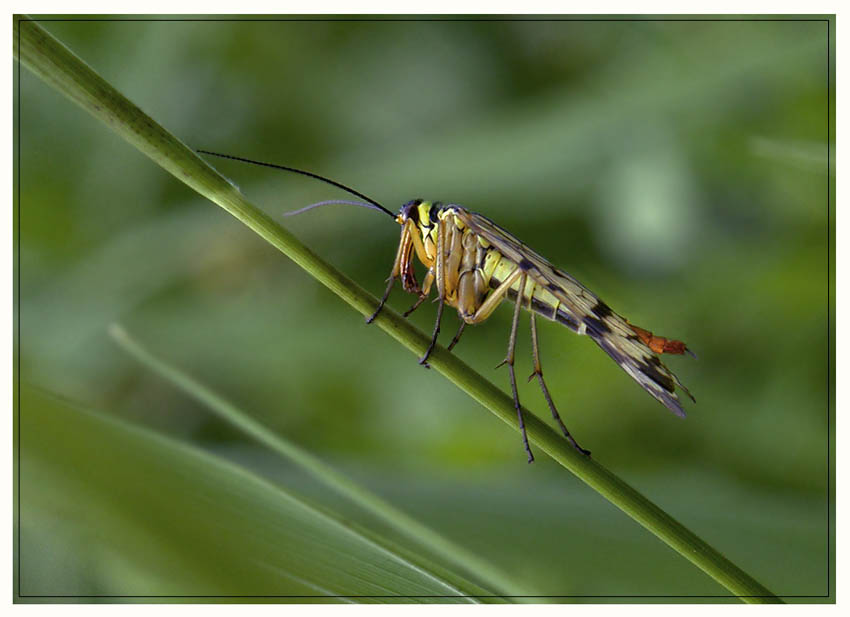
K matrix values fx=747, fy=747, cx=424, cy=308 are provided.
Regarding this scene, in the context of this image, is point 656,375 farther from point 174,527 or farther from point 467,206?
point 467,206

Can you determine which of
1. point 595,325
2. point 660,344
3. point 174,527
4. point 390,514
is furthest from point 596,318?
point 174,527

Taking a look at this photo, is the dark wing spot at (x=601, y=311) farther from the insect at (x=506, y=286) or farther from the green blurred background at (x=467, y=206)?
the green blurred background at (x=467, y=206)

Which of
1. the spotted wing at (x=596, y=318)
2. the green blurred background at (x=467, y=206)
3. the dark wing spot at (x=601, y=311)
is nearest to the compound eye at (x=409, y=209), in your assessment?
the spotted wing at (x=596, y=318)

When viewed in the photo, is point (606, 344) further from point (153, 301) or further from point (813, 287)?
point (153, 301)

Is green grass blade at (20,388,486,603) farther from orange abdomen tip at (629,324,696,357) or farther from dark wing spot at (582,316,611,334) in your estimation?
orange abdomen tip at (629,324,696,357)

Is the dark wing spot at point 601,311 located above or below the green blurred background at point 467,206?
below

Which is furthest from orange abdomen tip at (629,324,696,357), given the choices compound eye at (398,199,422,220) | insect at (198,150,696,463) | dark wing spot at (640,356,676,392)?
compound eye at (398,199,422,220)

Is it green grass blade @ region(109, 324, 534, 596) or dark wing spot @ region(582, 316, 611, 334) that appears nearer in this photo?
green grass blade @ region(109, 324, 534, 596)
